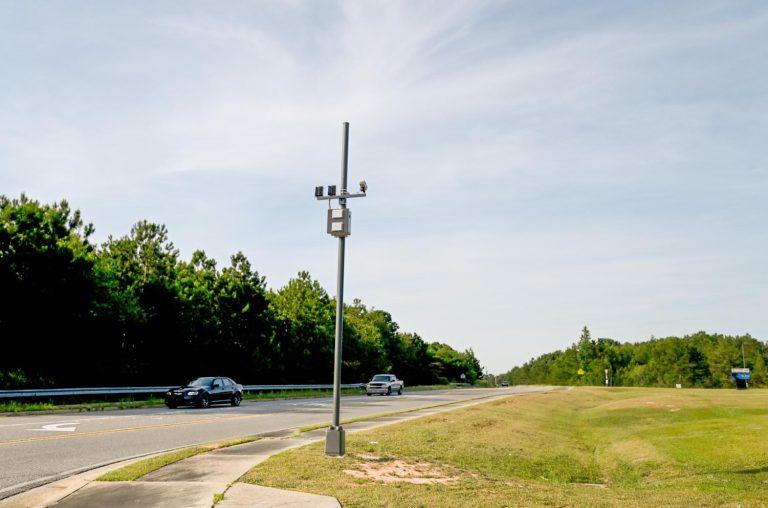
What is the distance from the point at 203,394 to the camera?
28.9 m

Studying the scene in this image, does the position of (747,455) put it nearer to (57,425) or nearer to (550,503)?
(550,503)

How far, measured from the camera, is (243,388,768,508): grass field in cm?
948

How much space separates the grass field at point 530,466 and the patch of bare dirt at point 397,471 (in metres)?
0.02

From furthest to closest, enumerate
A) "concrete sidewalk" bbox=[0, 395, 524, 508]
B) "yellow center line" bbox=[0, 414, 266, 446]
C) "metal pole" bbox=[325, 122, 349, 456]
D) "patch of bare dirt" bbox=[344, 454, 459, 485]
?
"yellow center line" bbox=[0, 414, 266, 446]
"metal pole" bbox=[325, 122, 349, 456]
"patch of bare dirt" bbox=[344, 454, 459, 485]
"concrete sidewalk" bbox=[0, 395, 524, 508]

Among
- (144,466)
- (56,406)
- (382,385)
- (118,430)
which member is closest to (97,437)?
(118,430)

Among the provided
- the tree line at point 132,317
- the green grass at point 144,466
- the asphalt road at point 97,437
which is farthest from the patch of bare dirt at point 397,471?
the tree line at point 132,317

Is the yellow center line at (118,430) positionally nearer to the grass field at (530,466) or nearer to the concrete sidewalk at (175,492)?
the concrete sidewalk at (175,492)

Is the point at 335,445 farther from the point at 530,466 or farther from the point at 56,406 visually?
the point at 56,406

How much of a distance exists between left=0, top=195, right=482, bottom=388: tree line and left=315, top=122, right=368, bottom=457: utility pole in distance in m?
25.5

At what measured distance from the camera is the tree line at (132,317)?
106 feet

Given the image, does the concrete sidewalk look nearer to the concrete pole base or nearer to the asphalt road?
the asphalt road

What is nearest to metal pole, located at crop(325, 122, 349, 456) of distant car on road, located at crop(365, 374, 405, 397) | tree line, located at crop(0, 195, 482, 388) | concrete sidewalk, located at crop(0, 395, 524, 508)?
concrete sidewalk, located at crop(0, 395, 524, 508)

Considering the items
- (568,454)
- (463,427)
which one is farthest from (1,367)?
(568,454)

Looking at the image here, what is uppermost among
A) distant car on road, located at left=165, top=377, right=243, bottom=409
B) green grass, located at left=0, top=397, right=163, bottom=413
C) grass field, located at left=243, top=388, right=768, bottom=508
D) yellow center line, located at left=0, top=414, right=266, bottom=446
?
distant car on road, located at left=165, top=377, right=243, bottom=409
